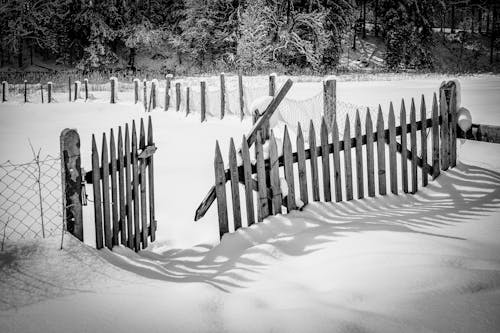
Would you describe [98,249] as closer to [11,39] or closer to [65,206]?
[65,206]

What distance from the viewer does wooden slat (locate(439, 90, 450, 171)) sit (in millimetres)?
5418

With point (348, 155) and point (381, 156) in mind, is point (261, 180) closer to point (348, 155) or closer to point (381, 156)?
point (348, 155)

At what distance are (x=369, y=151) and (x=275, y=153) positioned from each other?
1.34m

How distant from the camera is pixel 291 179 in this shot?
4.30 m

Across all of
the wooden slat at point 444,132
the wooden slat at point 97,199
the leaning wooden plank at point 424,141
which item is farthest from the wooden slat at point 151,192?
the wooden slat at point 444,132

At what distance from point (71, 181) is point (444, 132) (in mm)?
4817

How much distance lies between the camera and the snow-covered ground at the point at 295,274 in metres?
2.40

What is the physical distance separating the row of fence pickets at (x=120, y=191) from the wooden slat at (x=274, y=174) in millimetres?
1328

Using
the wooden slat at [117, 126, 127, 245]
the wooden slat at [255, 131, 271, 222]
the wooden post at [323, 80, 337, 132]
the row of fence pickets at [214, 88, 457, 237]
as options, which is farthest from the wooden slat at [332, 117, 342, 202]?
the wooden post at [323, 80, 337, 132]

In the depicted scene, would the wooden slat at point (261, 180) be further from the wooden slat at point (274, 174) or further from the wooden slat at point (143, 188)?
the wooden slat at point (143, 188)

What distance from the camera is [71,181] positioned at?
353 cm

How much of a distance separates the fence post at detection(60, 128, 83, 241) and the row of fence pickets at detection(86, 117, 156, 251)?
157mm

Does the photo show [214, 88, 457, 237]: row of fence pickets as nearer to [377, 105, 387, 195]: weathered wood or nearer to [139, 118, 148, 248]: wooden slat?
[377, 105, 387, 195]: weathered wood

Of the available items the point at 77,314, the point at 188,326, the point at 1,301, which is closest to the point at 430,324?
the point at 188,326
